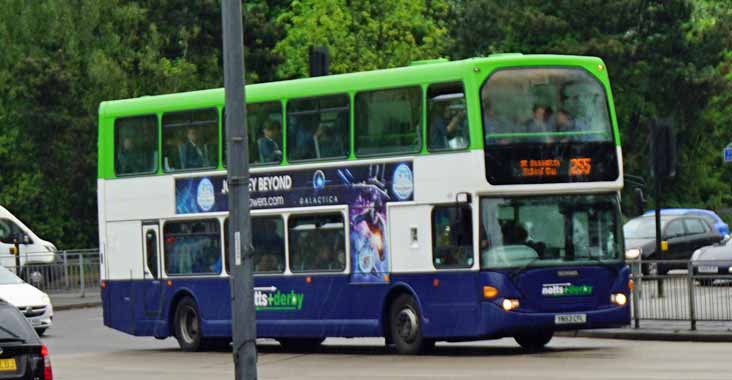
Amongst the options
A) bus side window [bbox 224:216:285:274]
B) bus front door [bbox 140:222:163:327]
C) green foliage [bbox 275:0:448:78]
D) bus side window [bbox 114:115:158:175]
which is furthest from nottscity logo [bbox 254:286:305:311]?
green foliage [bbox 275:0:448:78]

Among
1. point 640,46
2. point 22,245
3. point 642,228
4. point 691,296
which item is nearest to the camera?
point 691,296

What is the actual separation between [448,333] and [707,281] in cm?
514

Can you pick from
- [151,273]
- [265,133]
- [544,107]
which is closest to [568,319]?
[544,107]

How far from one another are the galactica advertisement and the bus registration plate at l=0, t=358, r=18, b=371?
33.3 ft

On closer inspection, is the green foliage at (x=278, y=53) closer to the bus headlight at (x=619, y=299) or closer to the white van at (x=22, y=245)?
the white van at (x=22, y=245)

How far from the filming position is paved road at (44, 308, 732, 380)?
2241 cm

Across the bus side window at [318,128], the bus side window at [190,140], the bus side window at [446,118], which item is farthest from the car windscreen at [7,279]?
the bus side window at [446,118]

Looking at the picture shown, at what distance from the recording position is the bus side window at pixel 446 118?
25312mm

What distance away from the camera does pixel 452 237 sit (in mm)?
25562

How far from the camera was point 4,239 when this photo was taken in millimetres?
55938

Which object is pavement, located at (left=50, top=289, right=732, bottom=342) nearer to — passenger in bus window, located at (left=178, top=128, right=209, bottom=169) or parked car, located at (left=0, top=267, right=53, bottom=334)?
passenger in bus window, located at (left=178, top=128, right=209, bottom=169)

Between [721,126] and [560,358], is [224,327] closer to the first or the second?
[560,358]

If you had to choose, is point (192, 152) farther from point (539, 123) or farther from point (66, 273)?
point (66, 273)

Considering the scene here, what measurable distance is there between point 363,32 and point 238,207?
44.4 metres
